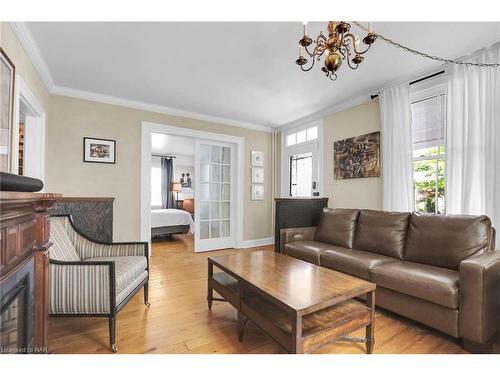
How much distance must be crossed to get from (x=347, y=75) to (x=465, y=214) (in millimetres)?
1886

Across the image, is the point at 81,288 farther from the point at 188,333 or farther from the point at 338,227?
the point at 338,227

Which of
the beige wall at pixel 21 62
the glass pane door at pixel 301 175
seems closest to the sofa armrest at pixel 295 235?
the glass pane door at pixel 301 175

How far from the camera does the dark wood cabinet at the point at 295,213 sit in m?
3.38

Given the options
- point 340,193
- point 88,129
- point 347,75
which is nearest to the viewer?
point 347,75

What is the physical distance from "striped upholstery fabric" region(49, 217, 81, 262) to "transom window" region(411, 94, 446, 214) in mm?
3535

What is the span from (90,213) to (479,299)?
3333mm

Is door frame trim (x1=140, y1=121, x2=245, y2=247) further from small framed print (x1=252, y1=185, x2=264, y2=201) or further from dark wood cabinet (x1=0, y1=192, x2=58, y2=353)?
dark wood cabinet (x1=0, y1=192, x2=58, y2=353)

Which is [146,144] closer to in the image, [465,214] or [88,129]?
[88,129]

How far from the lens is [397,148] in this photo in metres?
2.93

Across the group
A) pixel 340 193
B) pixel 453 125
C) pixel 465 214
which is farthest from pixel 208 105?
pixel 465 214

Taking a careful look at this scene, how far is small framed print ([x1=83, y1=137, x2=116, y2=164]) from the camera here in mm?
3451

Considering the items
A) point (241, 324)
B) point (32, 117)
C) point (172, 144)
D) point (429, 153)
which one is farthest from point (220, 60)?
point (172, 144)
